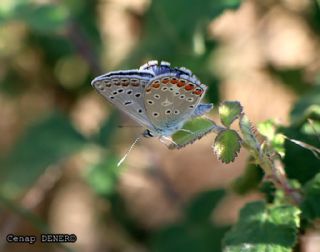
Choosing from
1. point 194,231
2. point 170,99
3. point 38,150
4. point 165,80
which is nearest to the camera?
point 165,80

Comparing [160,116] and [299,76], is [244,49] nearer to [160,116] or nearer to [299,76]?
[299,76]

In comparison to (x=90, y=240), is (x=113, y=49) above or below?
above

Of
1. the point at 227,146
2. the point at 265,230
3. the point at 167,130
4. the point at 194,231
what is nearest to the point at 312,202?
the point at 265,230

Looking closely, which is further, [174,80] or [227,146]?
[174,80]

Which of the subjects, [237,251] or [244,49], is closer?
[237,251]

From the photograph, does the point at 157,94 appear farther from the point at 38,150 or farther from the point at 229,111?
the point at 38,150

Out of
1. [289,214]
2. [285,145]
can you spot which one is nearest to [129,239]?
[285,145]

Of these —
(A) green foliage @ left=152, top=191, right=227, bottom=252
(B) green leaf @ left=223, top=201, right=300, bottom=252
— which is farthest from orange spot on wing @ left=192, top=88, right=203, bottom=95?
(A) green foliage @ left=152, top=191, right=227, bottom=252
